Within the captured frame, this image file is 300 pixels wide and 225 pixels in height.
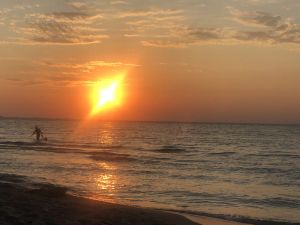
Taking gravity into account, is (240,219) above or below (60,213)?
above

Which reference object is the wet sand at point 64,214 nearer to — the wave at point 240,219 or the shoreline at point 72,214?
the shoreline at point 72,214

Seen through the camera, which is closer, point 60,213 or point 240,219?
point 60,213

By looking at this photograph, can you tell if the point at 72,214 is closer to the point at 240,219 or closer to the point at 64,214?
the point at 64,214

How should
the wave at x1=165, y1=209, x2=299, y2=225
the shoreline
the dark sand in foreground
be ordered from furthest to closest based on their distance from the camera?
the wave at x1=165, y1=209, x2=299, y2=225 < the shoreline < the dark sand in foreground

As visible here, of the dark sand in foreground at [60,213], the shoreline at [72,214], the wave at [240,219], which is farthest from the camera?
the wave at [240,219]

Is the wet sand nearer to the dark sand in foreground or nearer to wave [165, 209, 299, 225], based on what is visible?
the dark sand in foreground

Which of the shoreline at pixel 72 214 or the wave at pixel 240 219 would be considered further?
the wave at pixel 240 219

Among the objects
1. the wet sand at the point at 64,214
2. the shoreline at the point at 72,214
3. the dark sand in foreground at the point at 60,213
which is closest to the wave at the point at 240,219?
the shoreline at the point at 72,214

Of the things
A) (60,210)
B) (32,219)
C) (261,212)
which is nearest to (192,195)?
(261,212)

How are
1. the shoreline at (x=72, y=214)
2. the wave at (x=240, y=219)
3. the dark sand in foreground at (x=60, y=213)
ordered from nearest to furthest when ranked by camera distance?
1. the dark sand in foreground at (x=60, y=213)
2. the shoreline at (x=72, y=214)
3. the wave at (x=240, y=219)

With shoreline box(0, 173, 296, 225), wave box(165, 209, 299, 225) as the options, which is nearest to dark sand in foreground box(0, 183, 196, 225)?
shoreline box(0, 173, 296, 225)

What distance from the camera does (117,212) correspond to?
14312 millimetres

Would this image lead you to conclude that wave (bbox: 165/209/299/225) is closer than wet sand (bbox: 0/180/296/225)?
No

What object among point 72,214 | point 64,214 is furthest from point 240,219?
point 64,214
